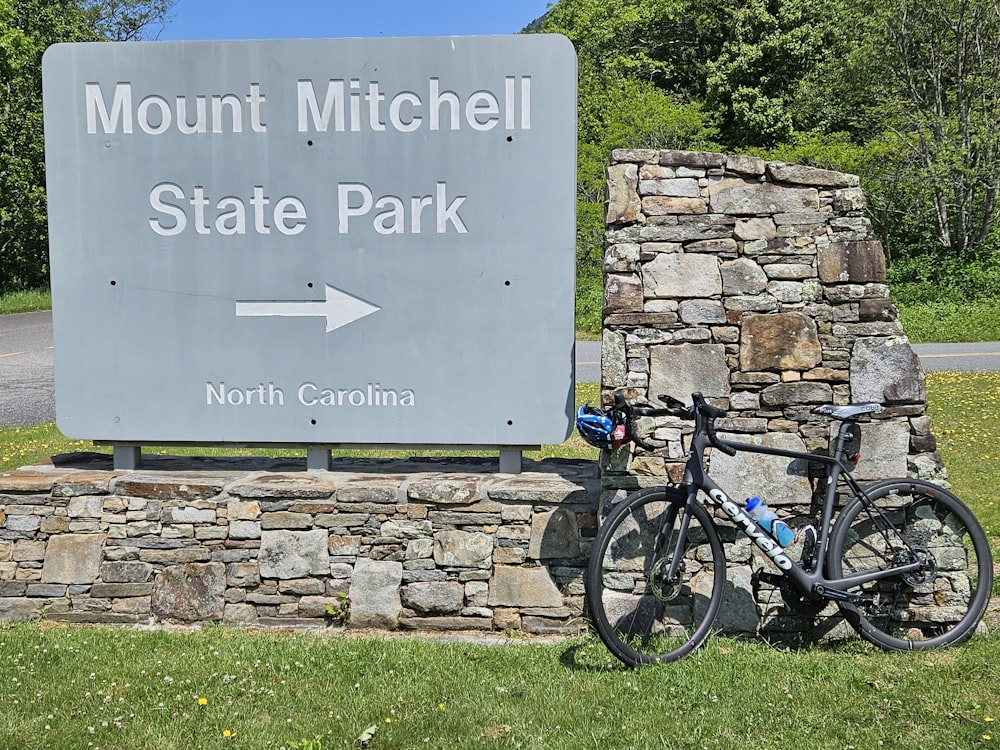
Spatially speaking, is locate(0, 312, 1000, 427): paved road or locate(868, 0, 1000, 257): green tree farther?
locate(868, 0, 1000, 257): green tree

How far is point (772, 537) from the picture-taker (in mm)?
3645

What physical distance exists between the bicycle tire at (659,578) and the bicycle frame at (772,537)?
3.4 inches

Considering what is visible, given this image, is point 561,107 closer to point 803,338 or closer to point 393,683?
point 803,338

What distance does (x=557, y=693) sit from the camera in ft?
10.9

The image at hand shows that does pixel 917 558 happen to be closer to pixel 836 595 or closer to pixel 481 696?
pixel 836 595

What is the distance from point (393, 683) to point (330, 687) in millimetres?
245

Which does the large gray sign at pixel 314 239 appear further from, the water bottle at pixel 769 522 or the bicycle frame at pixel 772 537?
the water bottle at pixel 769 522

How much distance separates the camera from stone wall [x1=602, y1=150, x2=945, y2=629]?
150 inches

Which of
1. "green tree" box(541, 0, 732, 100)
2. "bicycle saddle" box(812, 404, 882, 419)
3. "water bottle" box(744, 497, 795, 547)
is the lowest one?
"water bottle" box(744, 497, 795, 547)

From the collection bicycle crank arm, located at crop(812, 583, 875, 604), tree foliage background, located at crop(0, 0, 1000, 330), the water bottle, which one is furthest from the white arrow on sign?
tree foliage background, located at crop(0, 0, 1000, 330)

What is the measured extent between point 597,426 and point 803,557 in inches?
41.3

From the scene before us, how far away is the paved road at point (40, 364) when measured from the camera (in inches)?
405

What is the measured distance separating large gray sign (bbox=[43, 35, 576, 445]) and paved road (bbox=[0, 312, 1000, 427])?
19.9 feet

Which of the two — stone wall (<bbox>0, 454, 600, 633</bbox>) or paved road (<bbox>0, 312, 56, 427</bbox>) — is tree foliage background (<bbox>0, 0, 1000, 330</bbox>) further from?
stone wall (<bbox>0, 454, 600, 633</bbox>)
